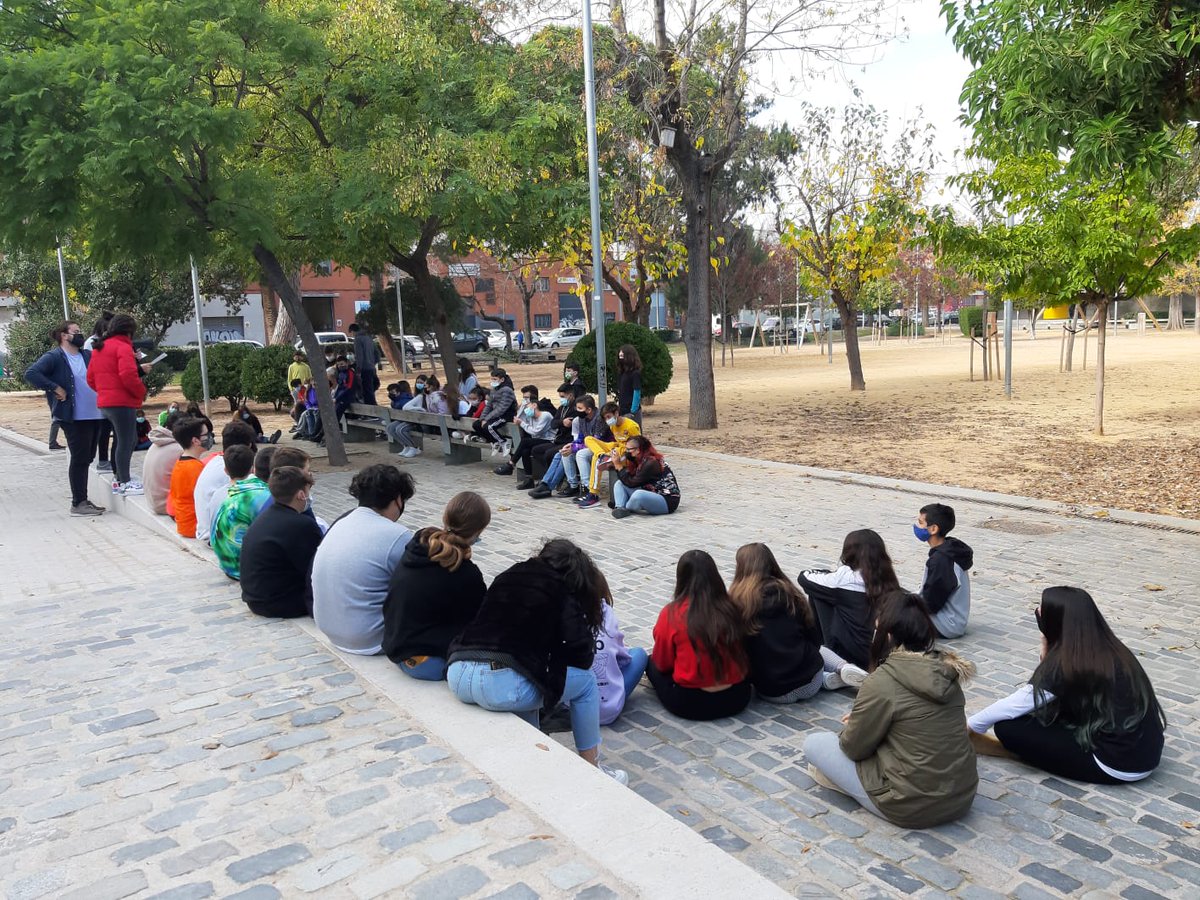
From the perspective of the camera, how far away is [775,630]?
16.0ft

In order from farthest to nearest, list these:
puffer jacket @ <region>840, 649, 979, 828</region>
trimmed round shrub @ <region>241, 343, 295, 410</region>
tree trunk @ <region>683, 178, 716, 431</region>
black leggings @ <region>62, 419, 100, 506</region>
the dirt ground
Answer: trimmed round shrub @ <region>241, 343, 295, 410</region> < tree trunk @ <region>683, 178, 716, 431</region> < the dirt ground < black leggings @ <region>62, 419, 100, 506</region> < puffer jacket @ <region>840, 649, 979, 828</region>

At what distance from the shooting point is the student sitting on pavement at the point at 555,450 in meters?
11.3

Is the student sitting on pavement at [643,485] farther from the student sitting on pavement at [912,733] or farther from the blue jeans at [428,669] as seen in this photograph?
the student sitting on pavement at [912,733]

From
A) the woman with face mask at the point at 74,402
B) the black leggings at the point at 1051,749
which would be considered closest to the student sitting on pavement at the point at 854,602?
the black leggings at the point at 1051,749

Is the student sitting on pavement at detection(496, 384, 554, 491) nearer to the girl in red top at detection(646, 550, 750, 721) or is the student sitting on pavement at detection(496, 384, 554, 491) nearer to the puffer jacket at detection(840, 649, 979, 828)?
the girl in red top at detection(646, 550, 750, 721)

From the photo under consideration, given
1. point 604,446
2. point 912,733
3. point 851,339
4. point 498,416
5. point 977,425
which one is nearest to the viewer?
point 912,733

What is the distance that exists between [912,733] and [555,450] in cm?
809

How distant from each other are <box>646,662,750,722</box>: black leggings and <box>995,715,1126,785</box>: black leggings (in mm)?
1233

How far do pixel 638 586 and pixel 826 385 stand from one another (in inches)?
795

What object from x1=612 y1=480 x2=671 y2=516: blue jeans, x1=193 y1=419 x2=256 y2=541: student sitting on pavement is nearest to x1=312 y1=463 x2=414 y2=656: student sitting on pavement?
x1=193 y1=419 x2=256 y2=541: student sitting on pavement

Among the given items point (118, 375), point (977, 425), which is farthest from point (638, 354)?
point (118, 375)

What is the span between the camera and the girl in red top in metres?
4.68

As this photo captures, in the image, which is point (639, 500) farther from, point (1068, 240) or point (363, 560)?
point (1068, 240)

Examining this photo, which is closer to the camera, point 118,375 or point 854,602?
point 854,602
